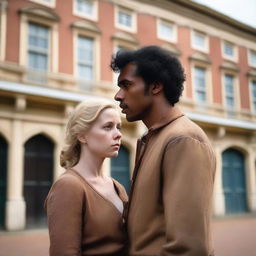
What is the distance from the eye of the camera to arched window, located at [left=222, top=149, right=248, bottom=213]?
1579cm

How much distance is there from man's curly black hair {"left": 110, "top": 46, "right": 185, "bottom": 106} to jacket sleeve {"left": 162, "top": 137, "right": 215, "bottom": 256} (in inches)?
17.2

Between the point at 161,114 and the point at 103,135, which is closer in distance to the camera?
the point at 161,114

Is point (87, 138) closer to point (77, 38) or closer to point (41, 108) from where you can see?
point (41, 108)

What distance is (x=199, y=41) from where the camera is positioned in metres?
16.6

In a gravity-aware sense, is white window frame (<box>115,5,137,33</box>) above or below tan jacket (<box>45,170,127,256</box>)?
above

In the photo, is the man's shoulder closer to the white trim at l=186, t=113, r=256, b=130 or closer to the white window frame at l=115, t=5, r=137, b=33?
the white trim at l=186, t=113, r=256, b=130

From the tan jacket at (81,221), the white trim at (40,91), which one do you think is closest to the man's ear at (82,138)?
the tan jacket at (81,221)

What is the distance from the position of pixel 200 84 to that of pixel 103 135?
14.5 m

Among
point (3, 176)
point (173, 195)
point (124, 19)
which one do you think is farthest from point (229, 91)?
point (173, 195)

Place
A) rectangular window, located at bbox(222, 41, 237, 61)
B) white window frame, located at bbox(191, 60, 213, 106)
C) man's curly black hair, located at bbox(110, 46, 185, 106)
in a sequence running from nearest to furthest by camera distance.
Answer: man's curly black hair, located at bbox(110, 46, 185, 106) < white window frame, located at bbox(191, 60, 213, 106) < rectangular window, located at bbox(222, 41, 237, 61)

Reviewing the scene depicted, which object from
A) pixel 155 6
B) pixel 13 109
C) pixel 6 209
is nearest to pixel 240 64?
pixel 155 6

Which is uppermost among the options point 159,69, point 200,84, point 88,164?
point 200,84

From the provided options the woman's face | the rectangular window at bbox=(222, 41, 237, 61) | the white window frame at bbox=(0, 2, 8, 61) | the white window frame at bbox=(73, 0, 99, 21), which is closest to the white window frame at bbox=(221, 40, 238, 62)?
the rectangular window at bbox=(222, 41, 237, 61)

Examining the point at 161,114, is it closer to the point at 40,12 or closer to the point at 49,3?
the point at 40,12
